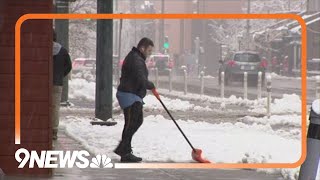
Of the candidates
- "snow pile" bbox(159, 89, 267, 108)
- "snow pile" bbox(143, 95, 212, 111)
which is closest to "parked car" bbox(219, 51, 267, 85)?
"snow pile" bbox(159, 89, 267, 108)

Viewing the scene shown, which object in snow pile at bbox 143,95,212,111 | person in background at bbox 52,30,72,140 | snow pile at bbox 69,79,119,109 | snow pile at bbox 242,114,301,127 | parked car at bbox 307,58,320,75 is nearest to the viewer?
person in background at bbox 52,30,72,140

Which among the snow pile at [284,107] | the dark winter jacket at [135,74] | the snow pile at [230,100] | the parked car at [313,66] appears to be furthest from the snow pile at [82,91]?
the parked car at [313,66]

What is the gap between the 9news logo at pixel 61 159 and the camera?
944cm

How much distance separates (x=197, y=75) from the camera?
57438 millimetres

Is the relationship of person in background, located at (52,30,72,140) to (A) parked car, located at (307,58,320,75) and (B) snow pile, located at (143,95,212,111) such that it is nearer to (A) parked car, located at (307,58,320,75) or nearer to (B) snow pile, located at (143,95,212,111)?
(B) snow pile, located at (143,95,212,111)

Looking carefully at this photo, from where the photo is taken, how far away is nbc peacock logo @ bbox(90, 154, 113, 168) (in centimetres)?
1075

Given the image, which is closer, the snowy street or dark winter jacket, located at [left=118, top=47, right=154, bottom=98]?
dark winter jacket, located at [left=118, top=47, right=154, bottom=98]

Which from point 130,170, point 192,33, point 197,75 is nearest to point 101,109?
point 130,170

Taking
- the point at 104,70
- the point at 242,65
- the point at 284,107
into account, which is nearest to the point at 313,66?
the point at 242,65

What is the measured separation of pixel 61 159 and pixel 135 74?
5.21 feet

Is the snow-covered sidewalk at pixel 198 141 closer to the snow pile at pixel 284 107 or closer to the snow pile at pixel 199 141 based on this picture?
the snow pile at pixel 199 141

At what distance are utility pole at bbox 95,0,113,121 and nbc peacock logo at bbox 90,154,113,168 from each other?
5048mm

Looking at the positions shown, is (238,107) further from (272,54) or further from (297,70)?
(272,54)

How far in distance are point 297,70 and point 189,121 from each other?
44.4m
